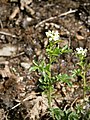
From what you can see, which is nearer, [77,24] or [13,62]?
[13,62]

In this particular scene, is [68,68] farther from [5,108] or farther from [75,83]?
[5,108]

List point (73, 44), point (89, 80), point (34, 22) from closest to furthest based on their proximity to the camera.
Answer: point (89, 80), point (73, 44), point (34, 22)

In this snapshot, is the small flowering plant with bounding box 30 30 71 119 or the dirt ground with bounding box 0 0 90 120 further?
the dirt ground with bounding box 0 0 90 120

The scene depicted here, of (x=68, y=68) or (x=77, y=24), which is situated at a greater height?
(x=77, y=24)

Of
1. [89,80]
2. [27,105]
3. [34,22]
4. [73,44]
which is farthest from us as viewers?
[34,22]

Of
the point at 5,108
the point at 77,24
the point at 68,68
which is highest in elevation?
the point at 77,24

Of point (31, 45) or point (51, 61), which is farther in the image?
point (31, 45)

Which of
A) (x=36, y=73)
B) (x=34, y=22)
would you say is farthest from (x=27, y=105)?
(x=34, y=22)

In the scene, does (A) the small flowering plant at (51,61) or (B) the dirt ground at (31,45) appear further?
(B) the dirt ground at (31,45)
